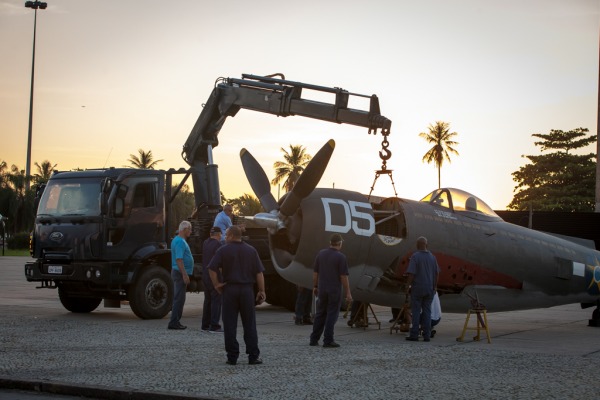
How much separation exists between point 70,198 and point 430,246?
744 centimetres

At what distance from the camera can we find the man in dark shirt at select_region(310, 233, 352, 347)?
12.5 metres

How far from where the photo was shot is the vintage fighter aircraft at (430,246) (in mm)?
13477

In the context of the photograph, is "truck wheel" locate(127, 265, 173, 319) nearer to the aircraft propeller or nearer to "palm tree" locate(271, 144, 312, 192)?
the aircraft propeller

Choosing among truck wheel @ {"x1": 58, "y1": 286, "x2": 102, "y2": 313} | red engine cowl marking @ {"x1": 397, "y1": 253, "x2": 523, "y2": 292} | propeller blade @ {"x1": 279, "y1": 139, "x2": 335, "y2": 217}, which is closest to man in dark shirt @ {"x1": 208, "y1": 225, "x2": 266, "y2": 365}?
propeller blade @ {"x1": 279, "y1": 139, "x2": 335, "y2": 217}

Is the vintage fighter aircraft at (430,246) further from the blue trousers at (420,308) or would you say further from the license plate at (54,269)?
the license plate at (54,269)

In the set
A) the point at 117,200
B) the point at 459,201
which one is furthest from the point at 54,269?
the point at 459,201

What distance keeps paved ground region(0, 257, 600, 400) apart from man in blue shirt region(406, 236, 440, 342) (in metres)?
0.35

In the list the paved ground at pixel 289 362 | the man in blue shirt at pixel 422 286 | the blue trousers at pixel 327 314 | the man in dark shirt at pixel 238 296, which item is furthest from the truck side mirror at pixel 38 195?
the man in blue shirt at pixel 422 286

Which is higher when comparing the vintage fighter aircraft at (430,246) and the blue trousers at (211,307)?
the vintage fighter aircraft at (430,246)

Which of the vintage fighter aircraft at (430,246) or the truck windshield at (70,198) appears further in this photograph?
the truck windshield at (70,198)

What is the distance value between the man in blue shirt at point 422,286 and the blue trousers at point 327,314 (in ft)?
5.66

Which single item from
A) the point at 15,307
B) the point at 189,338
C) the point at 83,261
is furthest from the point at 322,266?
the point at 15,307

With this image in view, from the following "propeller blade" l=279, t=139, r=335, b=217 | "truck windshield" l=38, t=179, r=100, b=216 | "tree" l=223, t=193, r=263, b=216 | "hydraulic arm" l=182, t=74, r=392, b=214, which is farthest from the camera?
"tree" l=223, t=193, r=263, b=216

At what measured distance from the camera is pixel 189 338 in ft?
44.1
